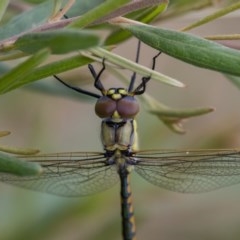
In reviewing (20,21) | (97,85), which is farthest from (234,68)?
(97,85)

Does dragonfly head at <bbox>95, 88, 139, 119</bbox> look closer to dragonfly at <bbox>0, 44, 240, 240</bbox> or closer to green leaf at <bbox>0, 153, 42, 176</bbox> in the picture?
dragonfly at <bbox>0, 44, 240, 240</bbox>

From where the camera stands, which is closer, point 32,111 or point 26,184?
point 26,184

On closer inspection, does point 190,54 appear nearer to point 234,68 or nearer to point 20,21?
point 234,68

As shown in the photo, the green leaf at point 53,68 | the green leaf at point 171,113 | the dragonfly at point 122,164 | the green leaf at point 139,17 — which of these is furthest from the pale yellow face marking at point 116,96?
the green leaf at point 53,68

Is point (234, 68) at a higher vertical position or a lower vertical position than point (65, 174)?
lower

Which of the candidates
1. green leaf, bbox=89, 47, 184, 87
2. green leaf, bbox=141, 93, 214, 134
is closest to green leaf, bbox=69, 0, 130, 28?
green leaf, bbox=89, 47, 184, 87

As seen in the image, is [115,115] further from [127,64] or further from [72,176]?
[127,64]

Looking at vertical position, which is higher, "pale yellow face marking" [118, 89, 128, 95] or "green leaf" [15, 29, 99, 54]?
"pale yellow face marking" [118, 89, 128, 95]

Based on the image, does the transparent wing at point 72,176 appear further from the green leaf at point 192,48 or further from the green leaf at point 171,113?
the green leaf at point 192,48
